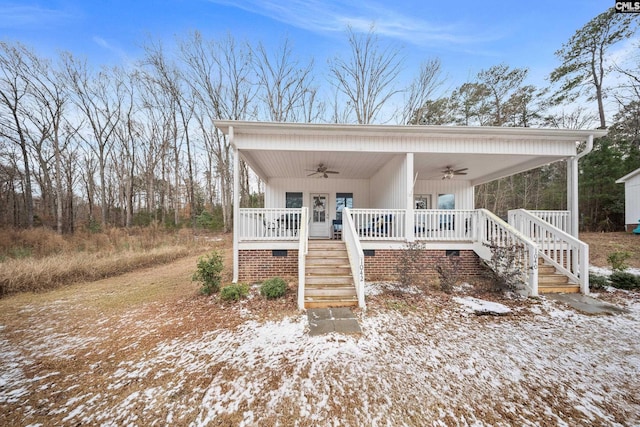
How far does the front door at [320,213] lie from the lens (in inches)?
379

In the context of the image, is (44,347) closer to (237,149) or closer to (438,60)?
(237,149)

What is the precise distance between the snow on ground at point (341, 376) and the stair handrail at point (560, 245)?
4.20 feet

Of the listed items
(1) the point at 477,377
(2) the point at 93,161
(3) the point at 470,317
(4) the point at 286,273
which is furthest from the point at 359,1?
(2) the point at 93,161

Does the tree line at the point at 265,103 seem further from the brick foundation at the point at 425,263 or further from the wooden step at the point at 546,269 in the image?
the wooden step at the point at 546,269

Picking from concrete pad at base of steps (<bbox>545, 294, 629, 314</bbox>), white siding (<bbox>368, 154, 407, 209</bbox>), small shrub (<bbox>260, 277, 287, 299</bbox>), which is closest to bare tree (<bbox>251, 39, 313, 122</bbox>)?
white siding (<bbox>368, 154, 407, 209</bbox>)

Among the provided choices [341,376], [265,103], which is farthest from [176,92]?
[341,376]

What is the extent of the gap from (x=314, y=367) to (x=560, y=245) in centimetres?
605

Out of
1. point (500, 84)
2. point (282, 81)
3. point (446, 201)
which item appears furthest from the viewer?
point (282, 81)

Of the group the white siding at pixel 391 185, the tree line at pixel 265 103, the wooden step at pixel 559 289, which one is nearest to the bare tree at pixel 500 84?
the tree line at pixel 265 103

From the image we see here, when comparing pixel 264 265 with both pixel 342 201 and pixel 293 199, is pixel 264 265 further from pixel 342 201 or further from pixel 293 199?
pixel 342 201

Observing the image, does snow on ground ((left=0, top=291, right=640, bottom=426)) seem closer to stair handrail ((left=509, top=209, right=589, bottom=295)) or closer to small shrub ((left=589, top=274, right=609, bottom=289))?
stair handrail ((left=509, top=209, right=589, bottom=295))

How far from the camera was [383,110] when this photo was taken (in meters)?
15.4

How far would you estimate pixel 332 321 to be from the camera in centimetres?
388

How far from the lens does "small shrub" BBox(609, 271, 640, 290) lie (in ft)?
17.3
